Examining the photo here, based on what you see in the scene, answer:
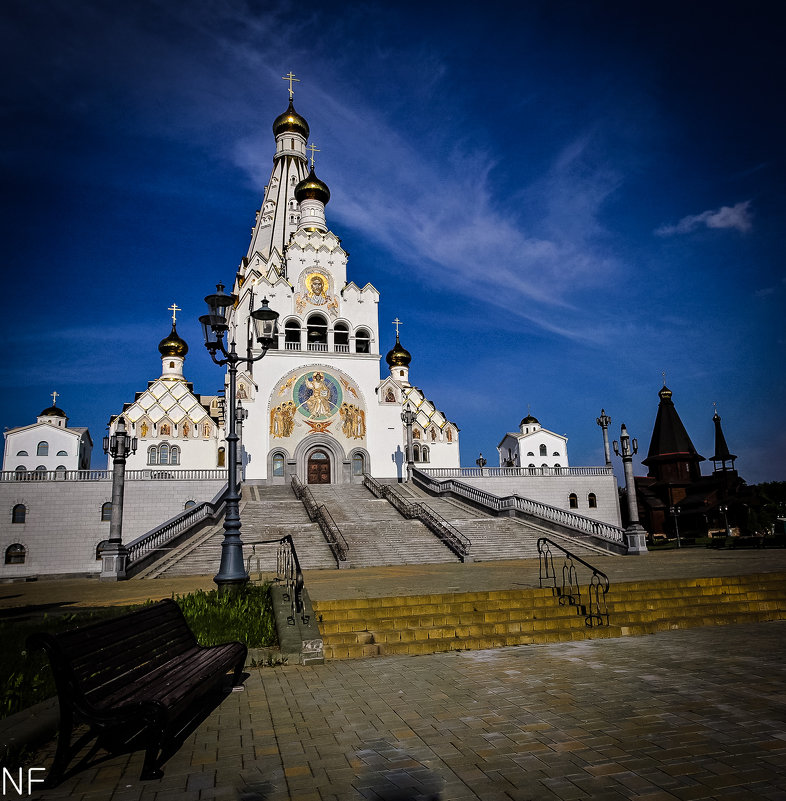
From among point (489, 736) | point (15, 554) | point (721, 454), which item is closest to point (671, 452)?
point (721, 454)

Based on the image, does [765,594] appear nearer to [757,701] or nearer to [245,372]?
[757,701]

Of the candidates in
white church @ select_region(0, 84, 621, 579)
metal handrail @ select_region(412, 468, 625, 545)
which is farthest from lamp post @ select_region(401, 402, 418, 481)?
metal handrail @ select_region(412, 468, 625, 545)

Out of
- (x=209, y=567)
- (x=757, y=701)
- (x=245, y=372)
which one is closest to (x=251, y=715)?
(x=757, y=701)

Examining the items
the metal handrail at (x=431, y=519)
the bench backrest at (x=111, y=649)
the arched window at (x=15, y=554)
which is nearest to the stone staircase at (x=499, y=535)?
the metal handrail at (x=431, y=519)

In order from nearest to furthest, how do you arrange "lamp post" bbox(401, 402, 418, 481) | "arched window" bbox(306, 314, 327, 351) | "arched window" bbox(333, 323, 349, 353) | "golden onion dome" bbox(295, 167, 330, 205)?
"lamp post" bbox(401, 402, 418, 481) < "arched window" bbox(306, 314, 327, 351) < "arched window" bbox(333, 323, 349, 353) < "golden onion dome" bbox(295, 167, 330, 205)

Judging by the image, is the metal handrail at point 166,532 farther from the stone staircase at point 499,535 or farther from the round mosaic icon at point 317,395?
the round mosaic icon at point 317,395

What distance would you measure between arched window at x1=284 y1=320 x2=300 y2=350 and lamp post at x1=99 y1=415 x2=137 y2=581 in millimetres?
18448

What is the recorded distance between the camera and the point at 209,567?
19547 mm

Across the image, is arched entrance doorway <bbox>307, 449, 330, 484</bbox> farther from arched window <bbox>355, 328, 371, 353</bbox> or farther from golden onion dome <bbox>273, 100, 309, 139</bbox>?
golden onion dome <bbox>273, 100, 309, 139</bbox>

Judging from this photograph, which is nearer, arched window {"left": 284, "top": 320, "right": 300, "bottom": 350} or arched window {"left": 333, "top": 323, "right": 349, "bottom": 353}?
arched window {"left": 284, "top": 320, "right": 300, "bottom": 350}

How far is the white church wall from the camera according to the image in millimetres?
30516

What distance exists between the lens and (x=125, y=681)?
4887mm

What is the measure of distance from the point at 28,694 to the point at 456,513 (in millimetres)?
23414

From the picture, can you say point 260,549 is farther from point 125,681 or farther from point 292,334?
point 292,334
